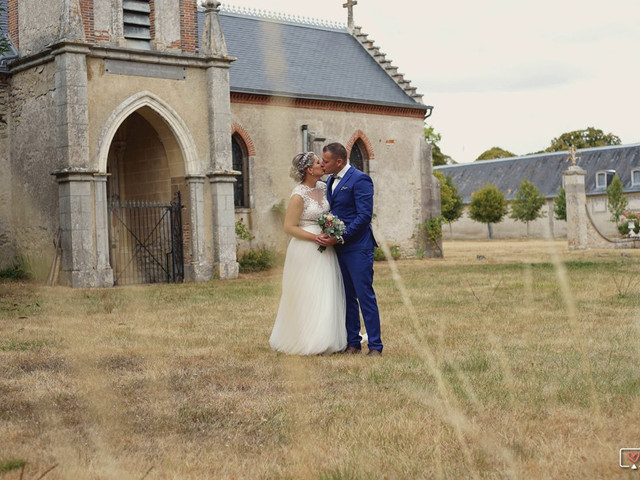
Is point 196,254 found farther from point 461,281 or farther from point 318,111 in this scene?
point 318,111

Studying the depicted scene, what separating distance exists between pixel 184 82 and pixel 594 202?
46.9 metres

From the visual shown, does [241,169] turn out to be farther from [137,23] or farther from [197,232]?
[137,23]

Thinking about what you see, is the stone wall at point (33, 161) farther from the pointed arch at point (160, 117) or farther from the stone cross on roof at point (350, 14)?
the stone cross on roof at point (350, 14)

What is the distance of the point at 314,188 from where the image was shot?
9.11 meters

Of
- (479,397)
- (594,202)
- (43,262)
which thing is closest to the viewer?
(479,397)

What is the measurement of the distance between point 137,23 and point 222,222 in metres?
4.93

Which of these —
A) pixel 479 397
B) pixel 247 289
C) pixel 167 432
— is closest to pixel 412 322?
pixel 479 397

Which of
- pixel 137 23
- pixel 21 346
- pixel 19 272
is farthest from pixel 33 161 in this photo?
pixel 21 346

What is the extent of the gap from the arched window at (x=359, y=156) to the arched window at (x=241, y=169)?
4646 millimetres

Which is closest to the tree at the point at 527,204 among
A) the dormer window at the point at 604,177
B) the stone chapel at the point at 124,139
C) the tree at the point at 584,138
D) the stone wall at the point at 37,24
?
the dormer window at the point at 604,177

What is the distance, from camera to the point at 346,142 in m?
28.7

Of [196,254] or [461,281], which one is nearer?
[461,281]

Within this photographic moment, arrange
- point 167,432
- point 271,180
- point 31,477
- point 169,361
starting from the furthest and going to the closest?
point 271,180, point 169,361, point 167,432, point 31,477

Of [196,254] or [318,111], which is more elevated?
[318,111]
